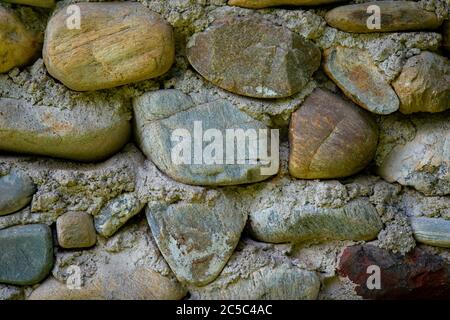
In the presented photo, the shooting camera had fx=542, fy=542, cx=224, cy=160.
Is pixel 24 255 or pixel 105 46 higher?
pixel 105 46

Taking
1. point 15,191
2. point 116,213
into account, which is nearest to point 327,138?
point 116,213

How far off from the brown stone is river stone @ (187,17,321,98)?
1.30 feet

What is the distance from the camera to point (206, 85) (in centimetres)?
117

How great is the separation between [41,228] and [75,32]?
40 cm

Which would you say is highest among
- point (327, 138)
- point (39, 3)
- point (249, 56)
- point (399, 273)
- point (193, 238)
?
point (39, 3)

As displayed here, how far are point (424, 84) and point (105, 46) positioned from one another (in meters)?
0.66

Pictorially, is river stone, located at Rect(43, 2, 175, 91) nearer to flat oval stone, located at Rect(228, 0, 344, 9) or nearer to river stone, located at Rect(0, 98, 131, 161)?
river stone, located at Rect(0, 98, 131, 161)

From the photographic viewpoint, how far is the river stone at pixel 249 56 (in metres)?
1.14

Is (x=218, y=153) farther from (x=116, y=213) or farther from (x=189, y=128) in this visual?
(x=116, y=213)

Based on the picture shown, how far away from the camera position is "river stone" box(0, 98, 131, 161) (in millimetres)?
Answer: 1104

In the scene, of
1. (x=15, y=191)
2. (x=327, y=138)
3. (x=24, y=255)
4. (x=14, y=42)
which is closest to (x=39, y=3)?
(x=14, y=42)

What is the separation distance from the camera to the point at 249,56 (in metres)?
1.14

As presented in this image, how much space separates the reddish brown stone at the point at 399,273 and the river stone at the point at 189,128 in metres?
0.25
